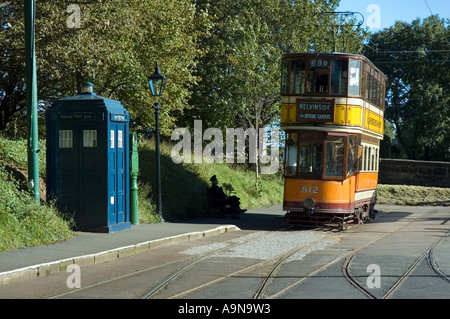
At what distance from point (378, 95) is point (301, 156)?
5.22m

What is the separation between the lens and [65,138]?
16.1 metres

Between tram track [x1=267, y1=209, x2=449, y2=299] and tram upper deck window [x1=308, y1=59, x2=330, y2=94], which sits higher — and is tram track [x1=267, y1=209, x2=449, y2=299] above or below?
below

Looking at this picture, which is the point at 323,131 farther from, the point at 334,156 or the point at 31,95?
the point at 31,95

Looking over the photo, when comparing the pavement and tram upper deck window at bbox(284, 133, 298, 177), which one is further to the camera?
tram upper deck window at bbox(284, 133, 298, 177)

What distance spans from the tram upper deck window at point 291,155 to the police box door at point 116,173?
214 inches

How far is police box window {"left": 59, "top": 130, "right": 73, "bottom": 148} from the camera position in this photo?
16078 mm

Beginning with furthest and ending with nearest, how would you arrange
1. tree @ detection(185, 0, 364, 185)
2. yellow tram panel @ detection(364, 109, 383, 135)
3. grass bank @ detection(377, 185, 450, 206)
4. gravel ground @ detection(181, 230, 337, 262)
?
grass bank @ detection(377, 185, 450, 206) → tree @ detection(185, 0, 364, 185) → yellow tram panel @ detection(364, 109, 383, 135) → gravel ground @ detection(181, 230, 337, 262)

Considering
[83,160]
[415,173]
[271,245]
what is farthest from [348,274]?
[415,173]

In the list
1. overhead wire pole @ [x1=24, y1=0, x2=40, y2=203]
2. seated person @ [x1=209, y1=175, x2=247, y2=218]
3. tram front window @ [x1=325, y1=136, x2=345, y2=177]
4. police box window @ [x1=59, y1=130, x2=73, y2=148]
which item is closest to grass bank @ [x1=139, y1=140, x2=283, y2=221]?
seated person @ [x1=209, y1=175, x2=247, y2=218]

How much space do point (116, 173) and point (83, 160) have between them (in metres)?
0.90

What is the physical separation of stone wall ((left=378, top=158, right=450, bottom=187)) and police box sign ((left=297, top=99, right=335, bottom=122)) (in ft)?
66.5

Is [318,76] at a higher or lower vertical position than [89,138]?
higher

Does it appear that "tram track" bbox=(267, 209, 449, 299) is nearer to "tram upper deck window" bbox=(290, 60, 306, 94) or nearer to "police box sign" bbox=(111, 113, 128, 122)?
"tram upper deck window" bbox=(290, 60, 306, 94)

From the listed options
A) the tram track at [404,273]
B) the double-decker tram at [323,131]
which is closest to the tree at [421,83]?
the double-decker tram at [323,131]
